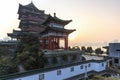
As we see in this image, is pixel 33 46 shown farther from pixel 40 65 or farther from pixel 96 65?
pixel 96 65

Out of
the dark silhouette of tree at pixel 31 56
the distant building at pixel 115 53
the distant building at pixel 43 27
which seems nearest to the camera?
the dark silhouette of tree at pixel 31 56

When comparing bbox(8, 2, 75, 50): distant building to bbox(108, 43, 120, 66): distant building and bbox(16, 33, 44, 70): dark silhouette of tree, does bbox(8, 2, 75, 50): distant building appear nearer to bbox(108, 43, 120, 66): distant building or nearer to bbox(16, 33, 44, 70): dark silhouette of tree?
bbox(16, 33, 44, 70): dark silhouette of tree

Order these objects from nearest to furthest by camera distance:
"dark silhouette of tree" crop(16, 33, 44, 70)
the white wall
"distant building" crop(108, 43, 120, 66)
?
1. the white wall
2. "dark silhouette of tree" crop(16, 33, 44, 70)
3. "distant building" crop(108, 43, 120, 66)

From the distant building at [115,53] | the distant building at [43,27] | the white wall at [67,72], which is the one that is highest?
the distant building at [43,27]

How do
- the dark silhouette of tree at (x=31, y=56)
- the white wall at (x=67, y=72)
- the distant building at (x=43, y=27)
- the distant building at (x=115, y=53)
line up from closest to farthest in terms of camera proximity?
the white wall at (x=67, y=72), the dark silhouette of tree at (x=31, y=56), the distant building at (x=43, y=27), the distant building at (x=115, y=53)

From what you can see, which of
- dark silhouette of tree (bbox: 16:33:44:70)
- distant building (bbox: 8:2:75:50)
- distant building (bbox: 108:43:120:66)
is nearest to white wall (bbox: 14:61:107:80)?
dark silhouette of tree (bbox: 16:33:44:70)

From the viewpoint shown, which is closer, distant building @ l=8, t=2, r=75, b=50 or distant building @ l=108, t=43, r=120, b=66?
distant building @ l=8, t=2, r=75, b=50

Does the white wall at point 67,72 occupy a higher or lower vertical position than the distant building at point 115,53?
lower

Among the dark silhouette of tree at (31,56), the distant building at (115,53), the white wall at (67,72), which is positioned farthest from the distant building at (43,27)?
the distant building at (115,53)

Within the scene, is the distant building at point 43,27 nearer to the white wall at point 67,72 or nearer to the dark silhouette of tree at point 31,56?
the dark silhouette of tree at point 31,56

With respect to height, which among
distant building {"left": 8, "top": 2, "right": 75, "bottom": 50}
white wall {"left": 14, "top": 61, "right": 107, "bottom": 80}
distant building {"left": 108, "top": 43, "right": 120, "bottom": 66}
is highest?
distant building {"left": 8, "top": 2, "right": 75, "bottom": 50}

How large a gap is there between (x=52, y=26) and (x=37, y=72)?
12415mm

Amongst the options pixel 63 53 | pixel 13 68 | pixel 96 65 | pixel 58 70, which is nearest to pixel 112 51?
pixel 96 65

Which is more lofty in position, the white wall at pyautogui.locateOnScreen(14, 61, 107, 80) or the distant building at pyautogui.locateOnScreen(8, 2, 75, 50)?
the distant building at pyautogui.locateOnScreen(8, 2, 75, 50)
